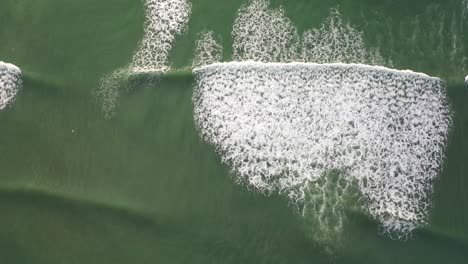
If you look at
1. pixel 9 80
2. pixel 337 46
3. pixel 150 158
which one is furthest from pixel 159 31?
pixel 337 46

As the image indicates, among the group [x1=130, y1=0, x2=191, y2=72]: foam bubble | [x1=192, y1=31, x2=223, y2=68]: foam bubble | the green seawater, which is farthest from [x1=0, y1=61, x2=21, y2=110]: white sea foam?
[x1=192, y1=31, x2=223, y2=68]: foam bubble

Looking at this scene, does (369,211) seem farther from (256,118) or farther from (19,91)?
(19,91)

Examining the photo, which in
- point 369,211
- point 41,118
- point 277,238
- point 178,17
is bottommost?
point 277,238

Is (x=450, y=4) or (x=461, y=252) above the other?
(x=450, y=4)

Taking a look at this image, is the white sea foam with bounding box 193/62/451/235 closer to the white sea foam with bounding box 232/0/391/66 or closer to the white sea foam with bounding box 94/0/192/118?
the white sea foam with bounding box 232/0/391/66

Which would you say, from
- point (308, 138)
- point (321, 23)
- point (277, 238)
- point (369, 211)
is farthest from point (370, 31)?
point (277, 238)
